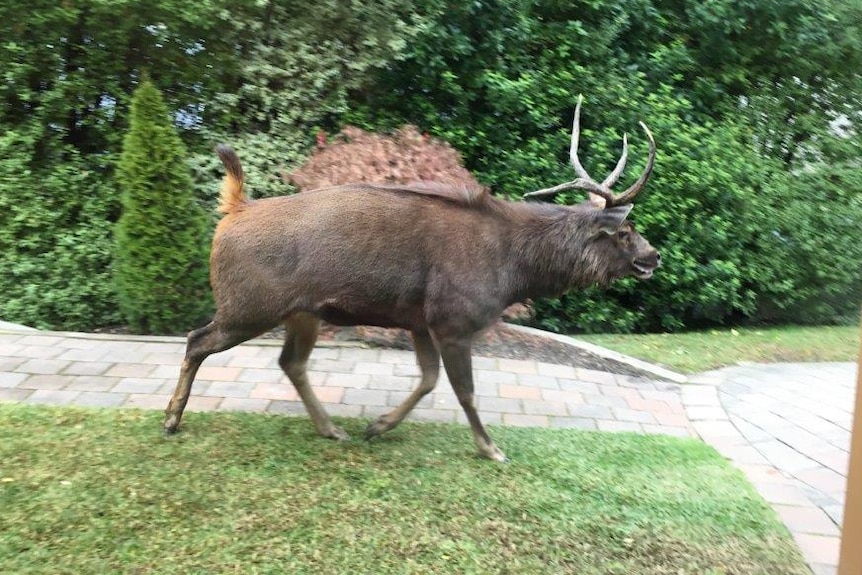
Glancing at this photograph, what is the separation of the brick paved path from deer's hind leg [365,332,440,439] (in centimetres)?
59

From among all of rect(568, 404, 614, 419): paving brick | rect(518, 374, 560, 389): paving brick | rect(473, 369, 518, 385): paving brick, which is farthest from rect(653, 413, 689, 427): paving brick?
rect(473, 369, 518, 385): paving brick

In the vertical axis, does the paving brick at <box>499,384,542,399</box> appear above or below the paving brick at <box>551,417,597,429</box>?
below

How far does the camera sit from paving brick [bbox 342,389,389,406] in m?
5.18

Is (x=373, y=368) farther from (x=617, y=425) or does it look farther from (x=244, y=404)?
(x=617, y=425)

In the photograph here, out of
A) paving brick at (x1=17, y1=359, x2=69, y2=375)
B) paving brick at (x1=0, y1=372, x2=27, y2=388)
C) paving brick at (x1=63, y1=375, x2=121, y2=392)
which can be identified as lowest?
paving brick at (x1=17, y1=359, x2=69, y2=375)

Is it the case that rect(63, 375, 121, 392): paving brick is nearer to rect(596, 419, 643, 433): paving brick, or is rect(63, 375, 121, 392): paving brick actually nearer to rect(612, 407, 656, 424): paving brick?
rect(596, 419, 643, 433): paving brick

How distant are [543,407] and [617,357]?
5.38 ft

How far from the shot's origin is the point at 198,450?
4051 millimetres

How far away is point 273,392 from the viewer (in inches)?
205

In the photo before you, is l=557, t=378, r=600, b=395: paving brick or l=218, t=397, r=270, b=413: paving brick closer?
l=218, t=397, r=270, b=413: paving brick

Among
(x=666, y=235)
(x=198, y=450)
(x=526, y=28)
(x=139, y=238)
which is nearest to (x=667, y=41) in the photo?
(x=526, y=28)

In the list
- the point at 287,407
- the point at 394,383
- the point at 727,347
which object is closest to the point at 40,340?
the point at 287,407

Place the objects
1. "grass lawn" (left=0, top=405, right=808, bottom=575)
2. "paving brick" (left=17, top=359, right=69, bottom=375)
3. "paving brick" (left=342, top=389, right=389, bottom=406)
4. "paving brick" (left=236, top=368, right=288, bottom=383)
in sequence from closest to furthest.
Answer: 1. "grass lawn" (left=0, top=405, right=808, bottom=575)
2. "paving brick" (left=342, top=389, right=389, bottom=406)
3. "paving brick" (left=17, top=359, right=69, bottom=375)
4. "paving brick" (left=236, top=368, right=288, bottom=383)

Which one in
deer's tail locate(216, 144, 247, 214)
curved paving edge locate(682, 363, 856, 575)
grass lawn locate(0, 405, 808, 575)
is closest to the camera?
grass lawn locate(0, 405, 808, 575)
